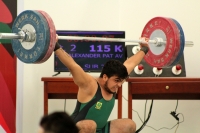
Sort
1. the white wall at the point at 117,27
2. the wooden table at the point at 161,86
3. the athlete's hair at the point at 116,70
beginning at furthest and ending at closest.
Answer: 1. the white wall at the point at 117,27
2. the wooden table at the point at 161,86
3. the athlete's hair at the point at 116,70

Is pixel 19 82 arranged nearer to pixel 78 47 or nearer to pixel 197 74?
pixel 78 47

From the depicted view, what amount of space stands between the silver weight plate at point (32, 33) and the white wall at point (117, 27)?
1.41 m

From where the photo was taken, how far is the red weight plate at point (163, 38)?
3359 millimetres

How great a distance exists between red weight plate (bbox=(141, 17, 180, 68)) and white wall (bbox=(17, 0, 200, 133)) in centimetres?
122

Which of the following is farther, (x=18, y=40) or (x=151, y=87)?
(x=151, y=87)

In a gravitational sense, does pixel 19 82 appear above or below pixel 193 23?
below

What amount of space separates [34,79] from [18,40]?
58.9 inches

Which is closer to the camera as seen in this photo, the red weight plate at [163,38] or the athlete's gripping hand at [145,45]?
the red weight plate at [163,38]

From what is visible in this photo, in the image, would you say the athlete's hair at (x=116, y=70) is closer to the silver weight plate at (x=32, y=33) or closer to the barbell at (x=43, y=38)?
the barbell at (x=43, y=38)

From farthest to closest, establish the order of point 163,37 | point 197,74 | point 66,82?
point 197,74 < point 66,82 < point 163,37

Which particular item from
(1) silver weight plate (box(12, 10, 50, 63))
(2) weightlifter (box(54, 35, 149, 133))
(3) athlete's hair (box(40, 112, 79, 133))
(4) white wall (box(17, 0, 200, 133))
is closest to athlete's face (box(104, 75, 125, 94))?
(2) weightlifter (box(54, 35, 149, 133))

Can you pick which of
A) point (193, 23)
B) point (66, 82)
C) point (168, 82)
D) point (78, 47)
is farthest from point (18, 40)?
point (193, 23)

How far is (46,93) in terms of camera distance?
3.94 meters

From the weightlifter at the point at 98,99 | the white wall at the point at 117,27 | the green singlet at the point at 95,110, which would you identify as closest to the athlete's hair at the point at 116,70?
the weightlifter at the point at 98,99
